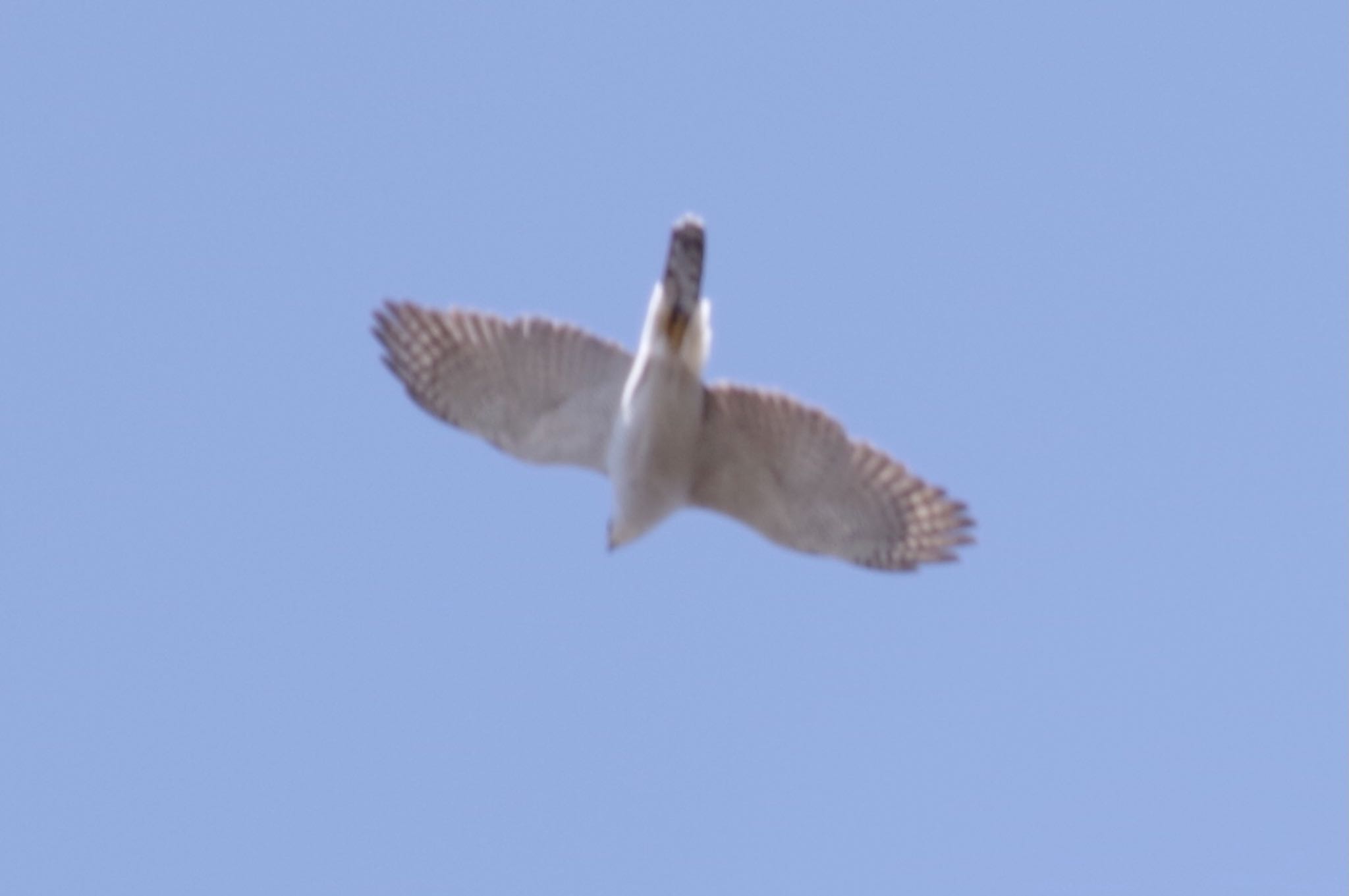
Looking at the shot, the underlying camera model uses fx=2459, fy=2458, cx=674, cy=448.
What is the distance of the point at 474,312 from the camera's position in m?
14.8

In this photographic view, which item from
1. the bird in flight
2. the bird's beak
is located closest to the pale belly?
the bird in flight

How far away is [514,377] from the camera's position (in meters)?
14.8

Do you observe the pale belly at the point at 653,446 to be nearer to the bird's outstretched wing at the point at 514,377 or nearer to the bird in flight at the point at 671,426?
the bird in flight at the point at 671,426

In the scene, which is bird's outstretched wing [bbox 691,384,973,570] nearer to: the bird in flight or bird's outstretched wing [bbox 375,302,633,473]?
the bird in flight

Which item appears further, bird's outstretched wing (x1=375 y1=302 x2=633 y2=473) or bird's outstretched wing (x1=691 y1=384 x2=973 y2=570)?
bird's outstretched wing (x1=375 y1=302 x2=633 y2=473)

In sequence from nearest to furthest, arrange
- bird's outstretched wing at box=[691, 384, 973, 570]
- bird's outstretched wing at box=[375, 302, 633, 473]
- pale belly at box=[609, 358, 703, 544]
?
bird's outstretched wing at box=[691, 384, 973, 570] → pale belly at box=[609, 358, 703, 544] → bird's outstretched wing at box=[375, 302, 633, 473]

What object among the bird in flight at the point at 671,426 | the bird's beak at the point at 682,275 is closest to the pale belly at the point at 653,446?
the bird in flight at the point at 671,426

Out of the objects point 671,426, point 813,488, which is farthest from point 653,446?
point 813,488

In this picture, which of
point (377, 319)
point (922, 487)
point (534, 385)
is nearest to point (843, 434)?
point (922, 487)

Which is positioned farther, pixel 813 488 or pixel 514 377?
pixel 514 377

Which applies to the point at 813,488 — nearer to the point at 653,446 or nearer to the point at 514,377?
the point at 653,446

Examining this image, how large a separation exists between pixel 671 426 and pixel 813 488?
90cm

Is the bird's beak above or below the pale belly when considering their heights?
above

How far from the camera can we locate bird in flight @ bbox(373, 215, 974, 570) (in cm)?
1414
